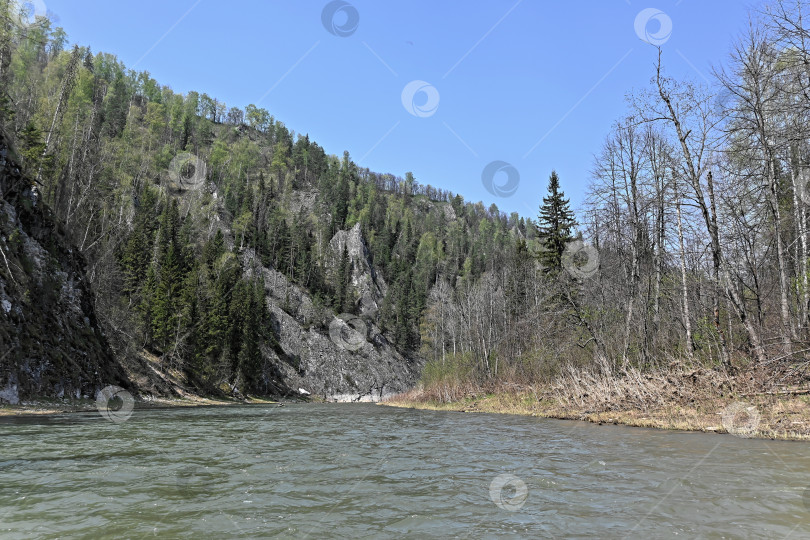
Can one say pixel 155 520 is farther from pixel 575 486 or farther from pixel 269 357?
Result: pixel 269 357

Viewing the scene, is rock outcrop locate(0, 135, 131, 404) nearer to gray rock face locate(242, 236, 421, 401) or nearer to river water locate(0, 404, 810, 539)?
river water locate(0, 404, 810, 539)

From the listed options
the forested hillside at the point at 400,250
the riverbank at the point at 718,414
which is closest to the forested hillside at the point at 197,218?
the forested hillside at the point at 400,250

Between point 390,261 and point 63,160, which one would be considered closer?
point 63,160

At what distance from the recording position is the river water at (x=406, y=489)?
16.1 feet

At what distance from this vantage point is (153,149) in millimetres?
119438

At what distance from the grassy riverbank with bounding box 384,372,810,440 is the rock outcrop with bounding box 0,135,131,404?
23365 mm

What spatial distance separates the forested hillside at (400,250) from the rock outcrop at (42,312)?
2657 millimetres

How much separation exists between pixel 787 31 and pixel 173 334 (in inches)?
2066

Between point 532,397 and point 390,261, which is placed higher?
point 390,261

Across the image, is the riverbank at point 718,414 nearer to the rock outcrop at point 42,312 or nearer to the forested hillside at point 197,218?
the forested hillside at point 197,218

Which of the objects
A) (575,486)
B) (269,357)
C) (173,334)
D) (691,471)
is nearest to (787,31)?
(691,471)

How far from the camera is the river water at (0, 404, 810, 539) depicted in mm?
4895

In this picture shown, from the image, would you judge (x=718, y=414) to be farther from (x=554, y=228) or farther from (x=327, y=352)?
(x=327, y=352)

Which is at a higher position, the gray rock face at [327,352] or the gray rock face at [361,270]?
the gray rock face at [361,270]
